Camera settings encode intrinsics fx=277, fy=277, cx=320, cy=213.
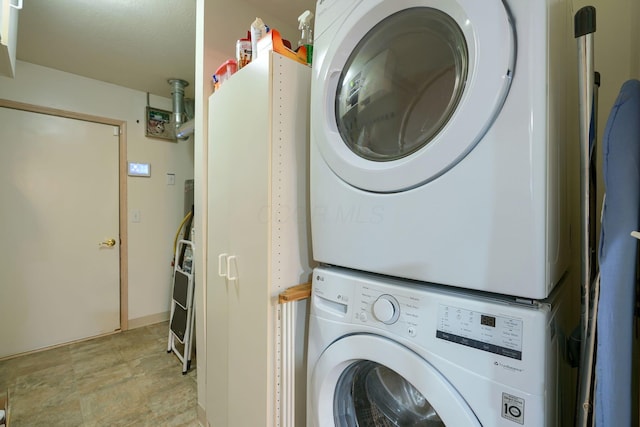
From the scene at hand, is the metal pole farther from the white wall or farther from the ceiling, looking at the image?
the white wall

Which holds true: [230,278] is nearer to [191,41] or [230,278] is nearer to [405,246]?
[405,246]

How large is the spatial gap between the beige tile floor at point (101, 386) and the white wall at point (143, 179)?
0.52 meters

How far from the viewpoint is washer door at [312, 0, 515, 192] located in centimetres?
54

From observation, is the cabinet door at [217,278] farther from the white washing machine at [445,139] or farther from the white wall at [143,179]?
the white wall at [143,179]

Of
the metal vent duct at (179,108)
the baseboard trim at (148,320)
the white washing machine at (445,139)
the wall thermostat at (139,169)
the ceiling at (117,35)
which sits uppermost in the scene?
the ceiling at (117,35)

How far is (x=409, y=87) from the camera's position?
0.73 metres

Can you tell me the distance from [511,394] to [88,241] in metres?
3.21

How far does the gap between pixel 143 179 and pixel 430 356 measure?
10.0ft

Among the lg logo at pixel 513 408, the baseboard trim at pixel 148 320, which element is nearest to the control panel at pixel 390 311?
the lg logo at pixel 513 408

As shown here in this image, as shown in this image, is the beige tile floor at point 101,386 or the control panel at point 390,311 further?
the beige tile floor at point 101,386

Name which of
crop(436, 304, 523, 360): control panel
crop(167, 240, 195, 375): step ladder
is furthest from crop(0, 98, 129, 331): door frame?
crop(436, 304, 523, 360): control panel

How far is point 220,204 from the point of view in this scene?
1346 millimetres

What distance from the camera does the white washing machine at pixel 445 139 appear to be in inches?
20.1

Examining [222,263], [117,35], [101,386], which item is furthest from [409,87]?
[101,386]
